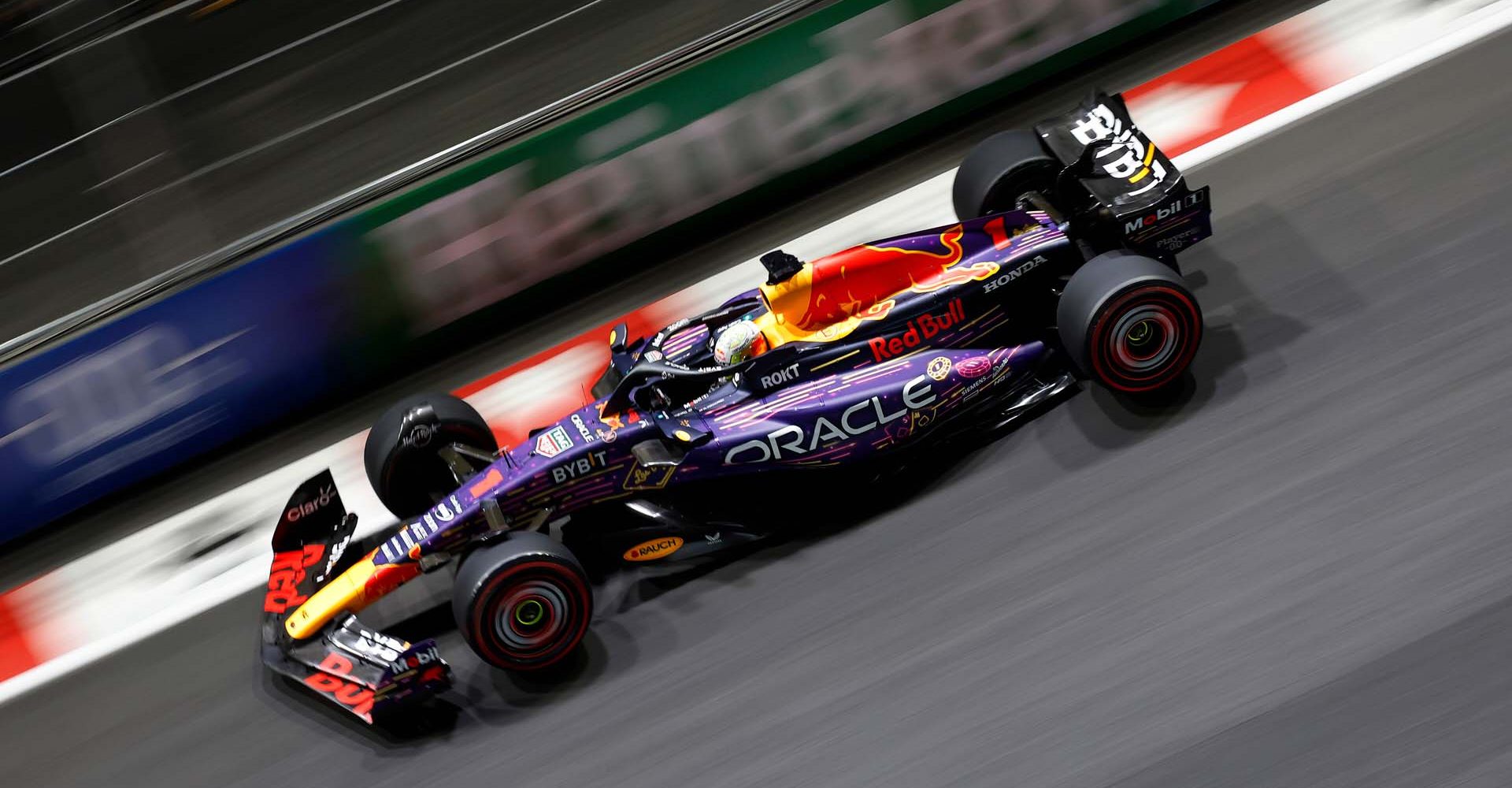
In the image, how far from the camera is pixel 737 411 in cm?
675

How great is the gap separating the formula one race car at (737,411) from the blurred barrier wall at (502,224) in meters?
1.37

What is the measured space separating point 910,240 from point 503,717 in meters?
2.79

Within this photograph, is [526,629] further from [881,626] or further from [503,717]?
[881,626]

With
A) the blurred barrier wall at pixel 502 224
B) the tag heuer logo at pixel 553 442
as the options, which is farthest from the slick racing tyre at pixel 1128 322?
the blurred barrier wall at pixel 502 224

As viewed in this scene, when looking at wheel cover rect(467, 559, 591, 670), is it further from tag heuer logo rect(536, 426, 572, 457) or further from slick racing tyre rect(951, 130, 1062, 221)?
slick racing tyre rect(951, 130, 1062, 221)

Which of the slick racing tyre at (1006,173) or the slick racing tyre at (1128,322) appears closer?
the slick racing tyre at (1128,322)

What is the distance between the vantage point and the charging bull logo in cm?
692

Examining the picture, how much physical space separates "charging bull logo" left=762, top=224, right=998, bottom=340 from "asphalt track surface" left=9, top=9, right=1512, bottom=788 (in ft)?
2.53

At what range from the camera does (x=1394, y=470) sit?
20.8 ft

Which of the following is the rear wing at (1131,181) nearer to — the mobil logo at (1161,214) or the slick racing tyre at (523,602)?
the mobil logo at (1161,214)

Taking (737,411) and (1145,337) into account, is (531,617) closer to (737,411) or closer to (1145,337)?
(737,411)

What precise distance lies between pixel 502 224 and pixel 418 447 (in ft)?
5.84

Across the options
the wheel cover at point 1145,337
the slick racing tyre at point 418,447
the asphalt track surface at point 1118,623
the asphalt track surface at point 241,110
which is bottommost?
the asphalt track surface at point 1118,623

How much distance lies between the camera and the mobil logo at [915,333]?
684 centimetres
